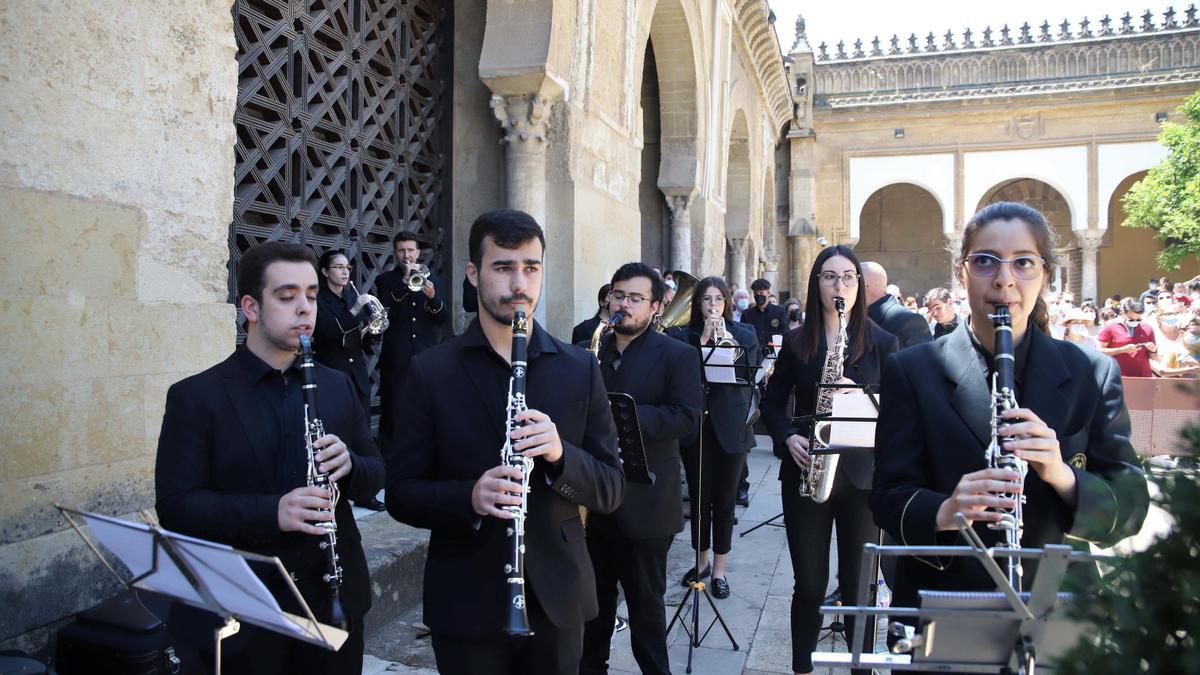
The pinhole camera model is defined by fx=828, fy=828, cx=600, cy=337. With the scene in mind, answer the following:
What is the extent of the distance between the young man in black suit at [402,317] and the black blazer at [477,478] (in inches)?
135

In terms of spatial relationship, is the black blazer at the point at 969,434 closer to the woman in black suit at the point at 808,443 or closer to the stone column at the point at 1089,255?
the woman in black suit at the point at 808,443

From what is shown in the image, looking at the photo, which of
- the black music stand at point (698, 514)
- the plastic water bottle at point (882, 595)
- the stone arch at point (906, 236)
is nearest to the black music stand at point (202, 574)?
the black music stand at point (698, 514)

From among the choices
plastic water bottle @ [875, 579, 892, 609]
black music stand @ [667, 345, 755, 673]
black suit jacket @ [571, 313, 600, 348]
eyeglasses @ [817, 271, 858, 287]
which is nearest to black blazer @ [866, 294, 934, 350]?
eyeglasses @ [817, 271, 858, 287]

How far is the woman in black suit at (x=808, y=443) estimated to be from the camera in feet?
11.3

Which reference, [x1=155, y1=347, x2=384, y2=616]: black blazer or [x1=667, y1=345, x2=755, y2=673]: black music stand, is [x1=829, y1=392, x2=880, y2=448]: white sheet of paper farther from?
[x1=155, y1=347, x2=384, y2=616]: black blazer

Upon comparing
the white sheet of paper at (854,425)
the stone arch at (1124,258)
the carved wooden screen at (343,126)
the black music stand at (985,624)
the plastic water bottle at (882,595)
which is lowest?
the plastic water bottle at (882,595)

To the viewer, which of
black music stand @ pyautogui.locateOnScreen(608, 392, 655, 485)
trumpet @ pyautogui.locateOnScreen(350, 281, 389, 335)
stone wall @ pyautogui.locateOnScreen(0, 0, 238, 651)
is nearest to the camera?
stone wall @ pyautogui.locateOnScreen(0, 0, 238, 651)

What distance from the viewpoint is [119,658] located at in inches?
104

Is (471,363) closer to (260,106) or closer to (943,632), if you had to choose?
(943,632)

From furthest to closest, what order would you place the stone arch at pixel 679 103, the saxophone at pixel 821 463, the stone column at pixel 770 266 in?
the stone column at pixel 770 266 < the stone arch at pixel 679 103 < the saxophone at pixel 821 463

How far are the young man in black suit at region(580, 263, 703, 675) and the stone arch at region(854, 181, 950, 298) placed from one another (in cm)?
3254

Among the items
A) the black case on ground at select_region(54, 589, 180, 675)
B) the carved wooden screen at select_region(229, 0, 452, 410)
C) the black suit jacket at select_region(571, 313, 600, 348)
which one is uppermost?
the carved wooden screen at select_region(229, 0, 452, 410)

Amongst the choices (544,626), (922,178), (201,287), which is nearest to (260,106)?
(201,287)

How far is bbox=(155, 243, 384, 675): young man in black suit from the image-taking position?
85.7 inches
